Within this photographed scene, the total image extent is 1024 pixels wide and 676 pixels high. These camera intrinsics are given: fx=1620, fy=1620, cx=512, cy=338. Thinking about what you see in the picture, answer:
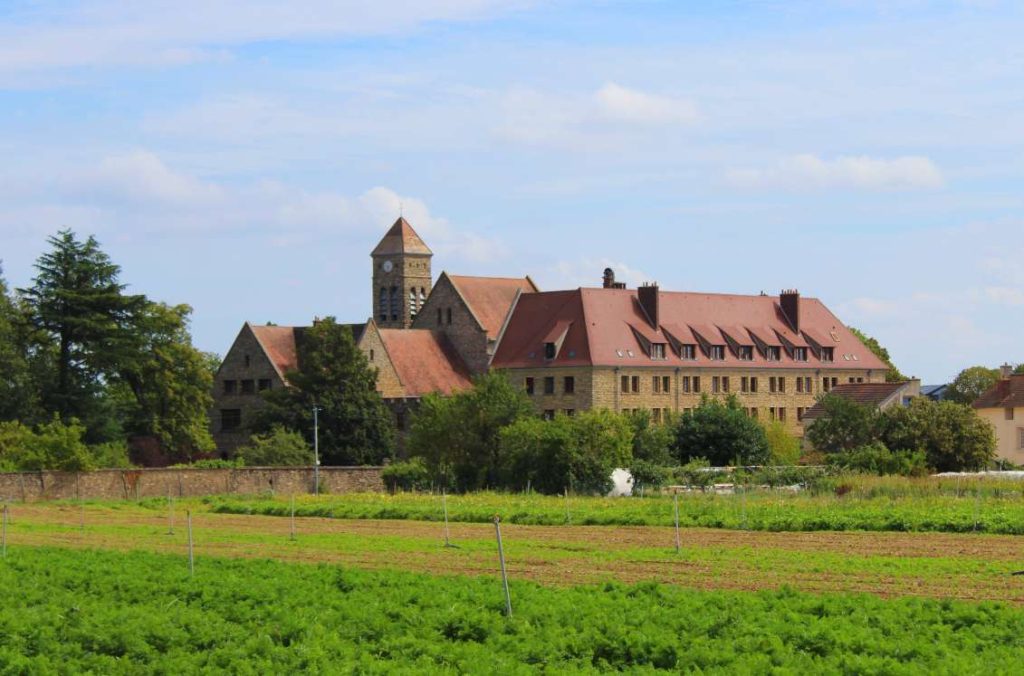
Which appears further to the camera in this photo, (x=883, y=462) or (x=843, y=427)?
(x=843, y=427)

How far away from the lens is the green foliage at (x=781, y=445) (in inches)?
3388

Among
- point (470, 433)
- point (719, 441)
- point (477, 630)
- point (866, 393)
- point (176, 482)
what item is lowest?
point (477, 630)

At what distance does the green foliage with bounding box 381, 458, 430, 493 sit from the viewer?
73750mm

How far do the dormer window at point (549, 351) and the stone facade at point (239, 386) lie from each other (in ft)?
51.7

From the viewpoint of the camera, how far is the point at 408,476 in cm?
7531

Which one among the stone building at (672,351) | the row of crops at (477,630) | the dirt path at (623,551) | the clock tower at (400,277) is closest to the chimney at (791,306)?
the stone building at (672,351)

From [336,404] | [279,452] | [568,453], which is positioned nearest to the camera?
[568,453]

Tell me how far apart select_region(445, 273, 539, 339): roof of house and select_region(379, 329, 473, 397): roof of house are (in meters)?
2.78

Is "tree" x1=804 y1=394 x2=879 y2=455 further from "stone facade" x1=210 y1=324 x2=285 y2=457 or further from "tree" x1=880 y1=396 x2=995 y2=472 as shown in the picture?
"stone facade" x1=210 y1=324 x2=285 y2=457

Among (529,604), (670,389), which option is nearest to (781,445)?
Result: (670,389)

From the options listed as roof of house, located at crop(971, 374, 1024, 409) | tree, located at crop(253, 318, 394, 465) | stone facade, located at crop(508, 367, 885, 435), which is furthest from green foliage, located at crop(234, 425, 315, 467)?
roof of house, located at crop(971, 374, 1024, 409)

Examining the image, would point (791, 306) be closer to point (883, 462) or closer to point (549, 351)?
point (549, 351)

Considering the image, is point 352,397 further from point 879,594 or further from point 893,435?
point 879,594

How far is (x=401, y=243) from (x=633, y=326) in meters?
28.6
